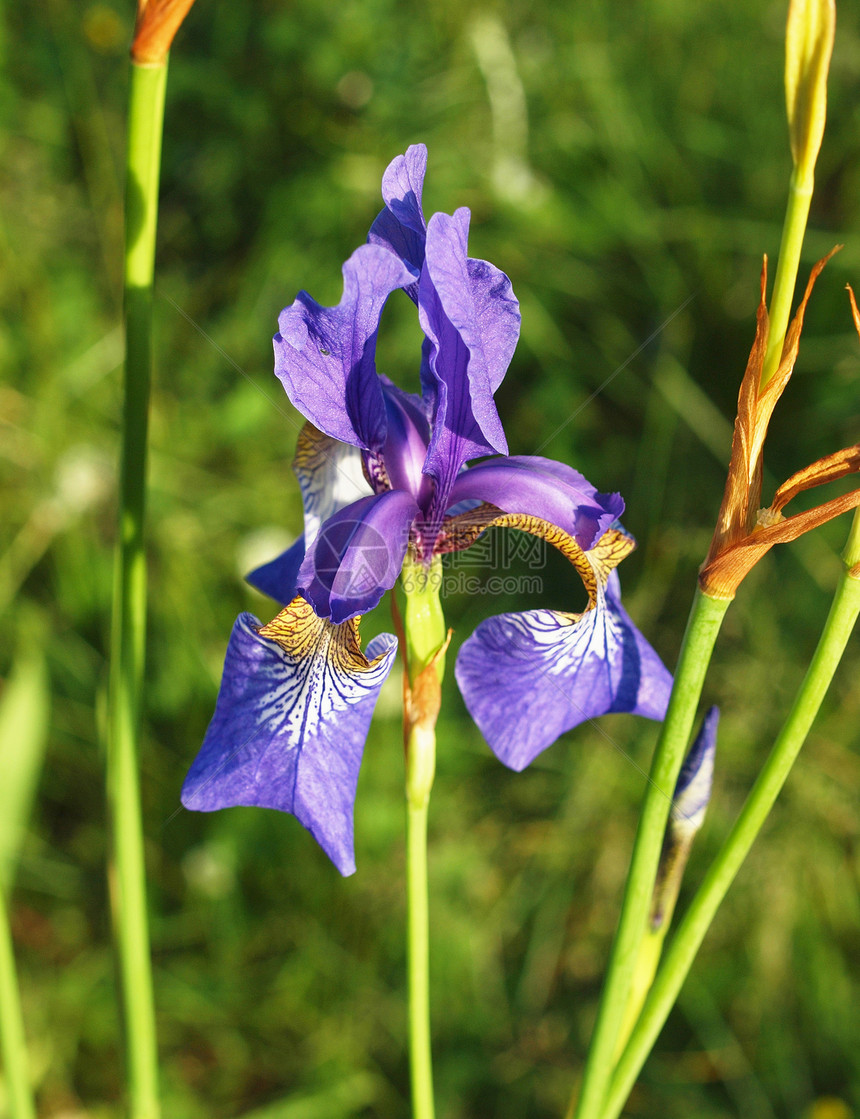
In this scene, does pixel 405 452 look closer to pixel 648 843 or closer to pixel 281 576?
pixel 281 576

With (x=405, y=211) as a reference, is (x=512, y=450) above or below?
above

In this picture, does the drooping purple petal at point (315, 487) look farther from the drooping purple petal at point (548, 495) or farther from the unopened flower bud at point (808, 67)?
the unopened flower bud at point (808, 67)

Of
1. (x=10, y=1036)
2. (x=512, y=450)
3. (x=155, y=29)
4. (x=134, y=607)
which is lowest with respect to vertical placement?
(x=10, y=1036)

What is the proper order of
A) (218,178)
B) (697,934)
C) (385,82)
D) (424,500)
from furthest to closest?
(218,178) < (385,82) < (424,500) < (697,934)

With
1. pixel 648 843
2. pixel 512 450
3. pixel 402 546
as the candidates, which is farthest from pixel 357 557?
pixel 512 450

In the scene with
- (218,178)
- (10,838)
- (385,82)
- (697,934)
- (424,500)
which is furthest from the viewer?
(218,178)

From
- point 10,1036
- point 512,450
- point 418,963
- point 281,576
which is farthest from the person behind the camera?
point 512,450

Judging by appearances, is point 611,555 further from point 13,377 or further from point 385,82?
point 13,377

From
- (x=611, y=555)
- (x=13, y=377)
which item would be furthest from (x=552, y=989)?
(x=13, y=377)
